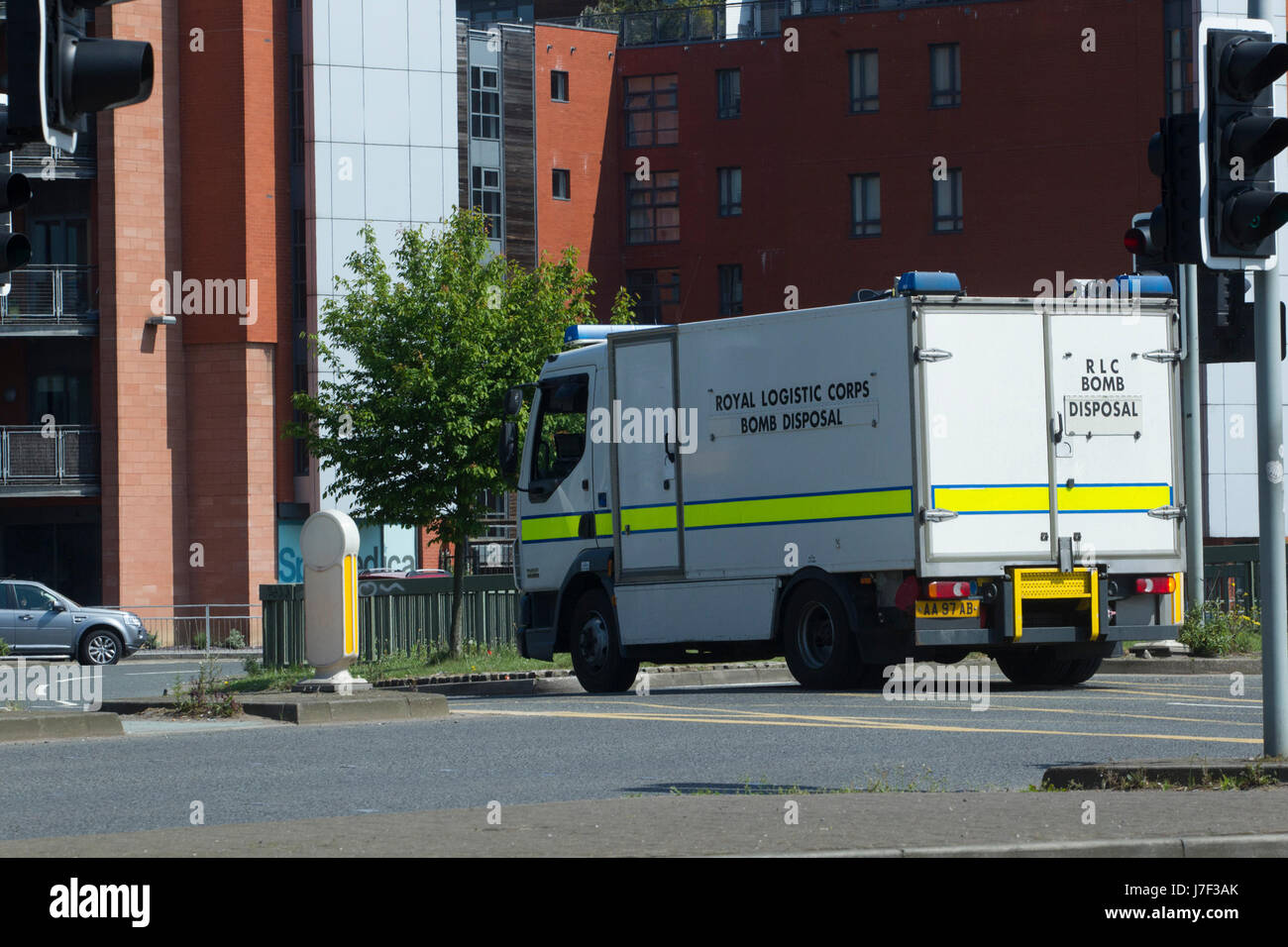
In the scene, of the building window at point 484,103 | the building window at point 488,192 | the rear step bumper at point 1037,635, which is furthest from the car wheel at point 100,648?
the building window at point 484,103

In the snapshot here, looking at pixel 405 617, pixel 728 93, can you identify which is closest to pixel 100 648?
pixel 405 617

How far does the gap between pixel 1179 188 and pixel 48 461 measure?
37.3 meters

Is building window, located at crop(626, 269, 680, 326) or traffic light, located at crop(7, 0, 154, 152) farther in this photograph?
building window, located at crop(626, 269, 680, 326)

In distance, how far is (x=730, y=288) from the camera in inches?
2432

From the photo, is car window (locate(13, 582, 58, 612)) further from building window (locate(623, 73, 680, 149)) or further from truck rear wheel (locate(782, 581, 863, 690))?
building window (locate(623, 73, 680, 149))

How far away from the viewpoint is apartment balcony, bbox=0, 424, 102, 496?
43.4 m

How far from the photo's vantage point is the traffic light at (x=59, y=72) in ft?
24.0

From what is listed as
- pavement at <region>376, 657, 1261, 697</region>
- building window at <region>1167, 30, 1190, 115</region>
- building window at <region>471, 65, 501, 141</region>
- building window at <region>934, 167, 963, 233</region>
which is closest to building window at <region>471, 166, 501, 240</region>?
building window at <region>471, 65, 501, 141</region>

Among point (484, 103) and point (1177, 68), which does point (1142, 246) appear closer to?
point (1177, 68)

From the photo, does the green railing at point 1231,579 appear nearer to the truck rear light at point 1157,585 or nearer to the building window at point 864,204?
the truck rear light at point 1157,585

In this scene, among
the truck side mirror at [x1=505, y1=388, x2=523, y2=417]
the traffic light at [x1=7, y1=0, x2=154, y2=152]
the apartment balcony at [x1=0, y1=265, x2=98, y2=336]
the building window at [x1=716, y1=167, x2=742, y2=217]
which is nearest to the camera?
the traffic light at [x1=7, y1=0, x2=154, y2=152]

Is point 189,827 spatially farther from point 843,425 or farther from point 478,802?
point 843,425

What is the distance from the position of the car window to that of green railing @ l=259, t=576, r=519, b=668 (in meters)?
8.19
